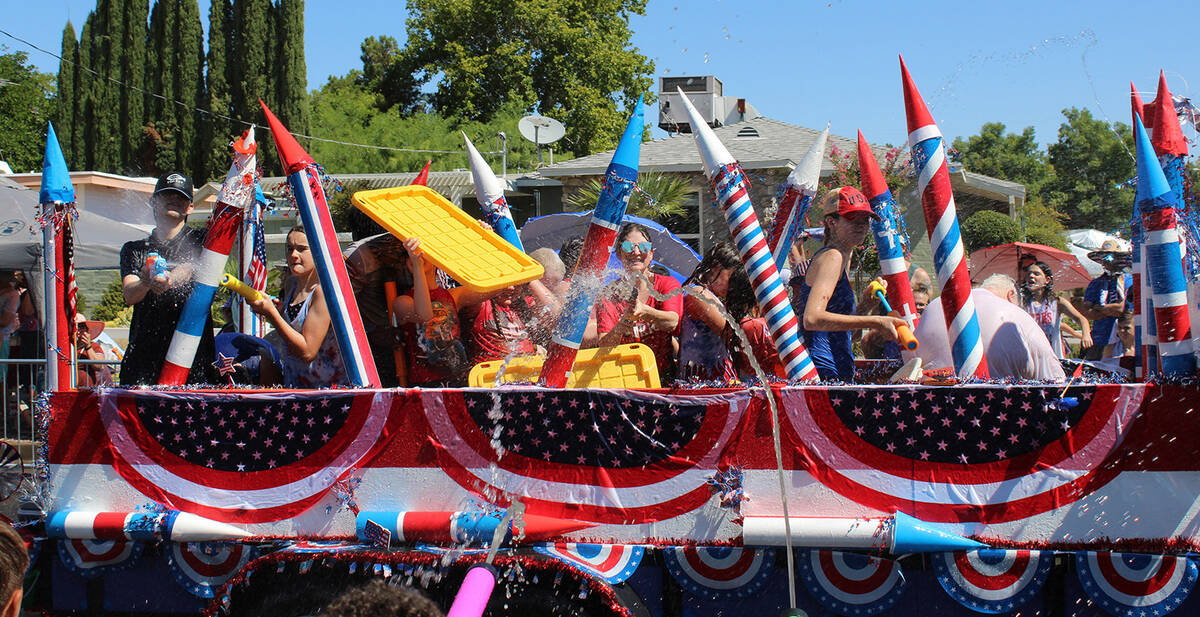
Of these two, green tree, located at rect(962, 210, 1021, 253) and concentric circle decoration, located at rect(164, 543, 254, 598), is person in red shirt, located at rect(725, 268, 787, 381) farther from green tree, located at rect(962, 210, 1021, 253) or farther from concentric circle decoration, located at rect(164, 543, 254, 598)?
green tree, located at rect(962, 210, 1021, 253)

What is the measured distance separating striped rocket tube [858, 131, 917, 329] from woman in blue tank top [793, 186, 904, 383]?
472 mm

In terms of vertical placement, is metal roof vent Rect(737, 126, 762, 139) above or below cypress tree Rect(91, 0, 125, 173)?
below

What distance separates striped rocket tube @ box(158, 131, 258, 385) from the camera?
12.5 ft

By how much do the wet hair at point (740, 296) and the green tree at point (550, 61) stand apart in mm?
30155

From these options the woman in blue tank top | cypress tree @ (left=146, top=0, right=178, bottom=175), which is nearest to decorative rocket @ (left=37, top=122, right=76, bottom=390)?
the woman in blue tank top

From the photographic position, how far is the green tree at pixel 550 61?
1361 inches

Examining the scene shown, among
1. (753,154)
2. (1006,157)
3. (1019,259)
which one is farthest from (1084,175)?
(1019,259)

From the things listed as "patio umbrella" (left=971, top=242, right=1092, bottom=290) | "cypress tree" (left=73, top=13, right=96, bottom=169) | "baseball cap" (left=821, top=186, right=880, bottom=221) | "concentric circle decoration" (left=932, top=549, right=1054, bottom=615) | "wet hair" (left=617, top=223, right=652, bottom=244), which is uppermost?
"cypress tree" (left=73, top=13, right=96, bottom=169)

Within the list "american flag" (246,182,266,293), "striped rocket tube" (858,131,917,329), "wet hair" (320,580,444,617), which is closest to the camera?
"wet hair" (320,580,444,617)

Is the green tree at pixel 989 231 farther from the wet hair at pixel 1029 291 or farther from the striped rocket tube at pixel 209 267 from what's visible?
the striped rocket tube at pixel 209 267

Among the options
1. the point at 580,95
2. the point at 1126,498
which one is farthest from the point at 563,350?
the point at 580,95

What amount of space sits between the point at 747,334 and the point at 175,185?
8.79 feet

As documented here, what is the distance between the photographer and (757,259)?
389cm

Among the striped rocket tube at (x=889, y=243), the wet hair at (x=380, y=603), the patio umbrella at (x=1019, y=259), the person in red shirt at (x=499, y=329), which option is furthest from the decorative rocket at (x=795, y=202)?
the patio umbrella at (x=1019, y=259)
